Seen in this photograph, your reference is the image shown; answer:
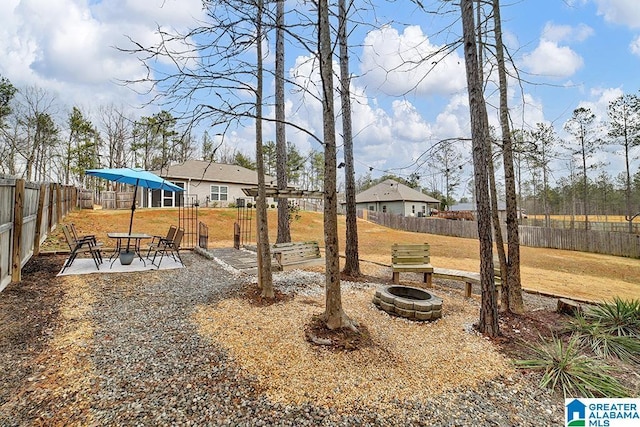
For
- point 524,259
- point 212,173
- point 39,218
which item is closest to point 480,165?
point 39,218

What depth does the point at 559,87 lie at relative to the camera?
4988 millimetres

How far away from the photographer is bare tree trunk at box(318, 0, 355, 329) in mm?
3820

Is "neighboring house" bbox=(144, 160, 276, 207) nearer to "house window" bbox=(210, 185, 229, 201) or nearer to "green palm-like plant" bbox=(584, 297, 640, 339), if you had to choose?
"house window" bbox=(210, 185, 229, 201)

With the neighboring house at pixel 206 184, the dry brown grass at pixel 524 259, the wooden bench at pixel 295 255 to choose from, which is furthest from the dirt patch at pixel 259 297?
the neighboring house at pixel 206 184

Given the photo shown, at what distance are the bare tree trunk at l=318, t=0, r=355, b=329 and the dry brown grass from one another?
22.6 feet

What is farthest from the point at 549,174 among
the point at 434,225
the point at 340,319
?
the point at 434,225

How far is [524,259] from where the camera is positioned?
14664 millimetres

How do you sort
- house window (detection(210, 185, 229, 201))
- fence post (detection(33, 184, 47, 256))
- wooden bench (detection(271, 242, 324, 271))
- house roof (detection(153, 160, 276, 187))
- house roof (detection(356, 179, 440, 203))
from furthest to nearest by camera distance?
1. house roof (detection(356, 179, 440, 203))
2. house window (detection(210, 185, 229, 201))
3. house roof (detection(153, 160, 276, 187))
4. fence post (detection(33, 184, 47, 256))
5. wooden bench (detection(271, 242, 324, 271))

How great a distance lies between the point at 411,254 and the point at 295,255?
9.17 feet

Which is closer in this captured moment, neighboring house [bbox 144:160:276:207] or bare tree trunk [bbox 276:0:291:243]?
bare tree trunk [bbox 276:0:291:243]

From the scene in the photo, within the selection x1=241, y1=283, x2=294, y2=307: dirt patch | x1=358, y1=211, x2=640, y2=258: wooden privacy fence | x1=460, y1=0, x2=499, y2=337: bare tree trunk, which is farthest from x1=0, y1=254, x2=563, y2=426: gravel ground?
x1=358, y1=211, x2=640, y2=258: wooden privacy fence

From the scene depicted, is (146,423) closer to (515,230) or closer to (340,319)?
(340,319)

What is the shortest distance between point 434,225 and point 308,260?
22.2 meters

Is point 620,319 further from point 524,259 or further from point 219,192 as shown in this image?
point 219,192
